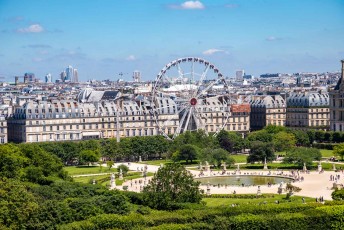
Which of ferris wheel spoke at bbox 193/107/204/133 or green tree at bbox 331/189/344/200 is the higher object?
ferris wheel spoke at bbox 193/107/204/133

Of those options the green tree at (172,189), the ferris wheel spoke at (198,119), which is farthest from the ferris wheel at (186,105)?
the green tree at (172,189)

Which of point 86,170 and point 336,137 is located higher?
point 336,137

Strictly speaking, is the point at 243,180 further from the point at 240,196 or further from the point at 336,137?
the point at 336,137

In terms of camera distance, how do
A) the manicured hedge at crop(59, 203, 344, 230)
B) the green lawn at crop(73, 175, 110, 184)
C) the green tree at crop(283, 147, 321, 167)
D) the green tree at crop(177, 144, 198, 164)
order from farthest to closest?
the green tree at crop(177, 144, 198, 164) → the green tree at crop(283, 147, 321, 167) → the green lawn at crop(73, 175, 110, 184) → the manicured hedge at crop(59, 203, 344, 230)

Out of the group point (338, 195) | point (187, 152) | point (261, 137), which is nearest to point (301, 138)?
point (261, 137)

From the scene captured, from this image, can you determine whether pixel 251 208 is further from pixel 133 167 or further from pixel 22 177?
pixel 133 167

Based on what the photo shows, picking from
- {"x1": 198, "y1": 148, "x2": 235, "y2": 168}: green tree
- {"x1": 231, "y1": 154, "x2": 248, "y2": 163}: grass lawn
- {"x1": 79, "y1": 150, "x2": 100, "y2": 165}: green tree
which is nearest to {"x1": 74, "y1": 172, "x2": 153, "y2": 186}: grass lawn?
{"x1": 79, "y1": 150, "x2": 100, "y2": 165}: green tree

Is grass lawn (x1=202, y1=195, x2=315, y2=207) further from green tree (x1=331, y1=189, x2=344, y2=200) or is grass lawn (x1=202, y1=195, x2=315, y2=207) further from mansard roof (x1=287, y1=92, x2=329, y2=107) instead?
mansard roof (x1=287, y1=92, x2=329, y2=107)
